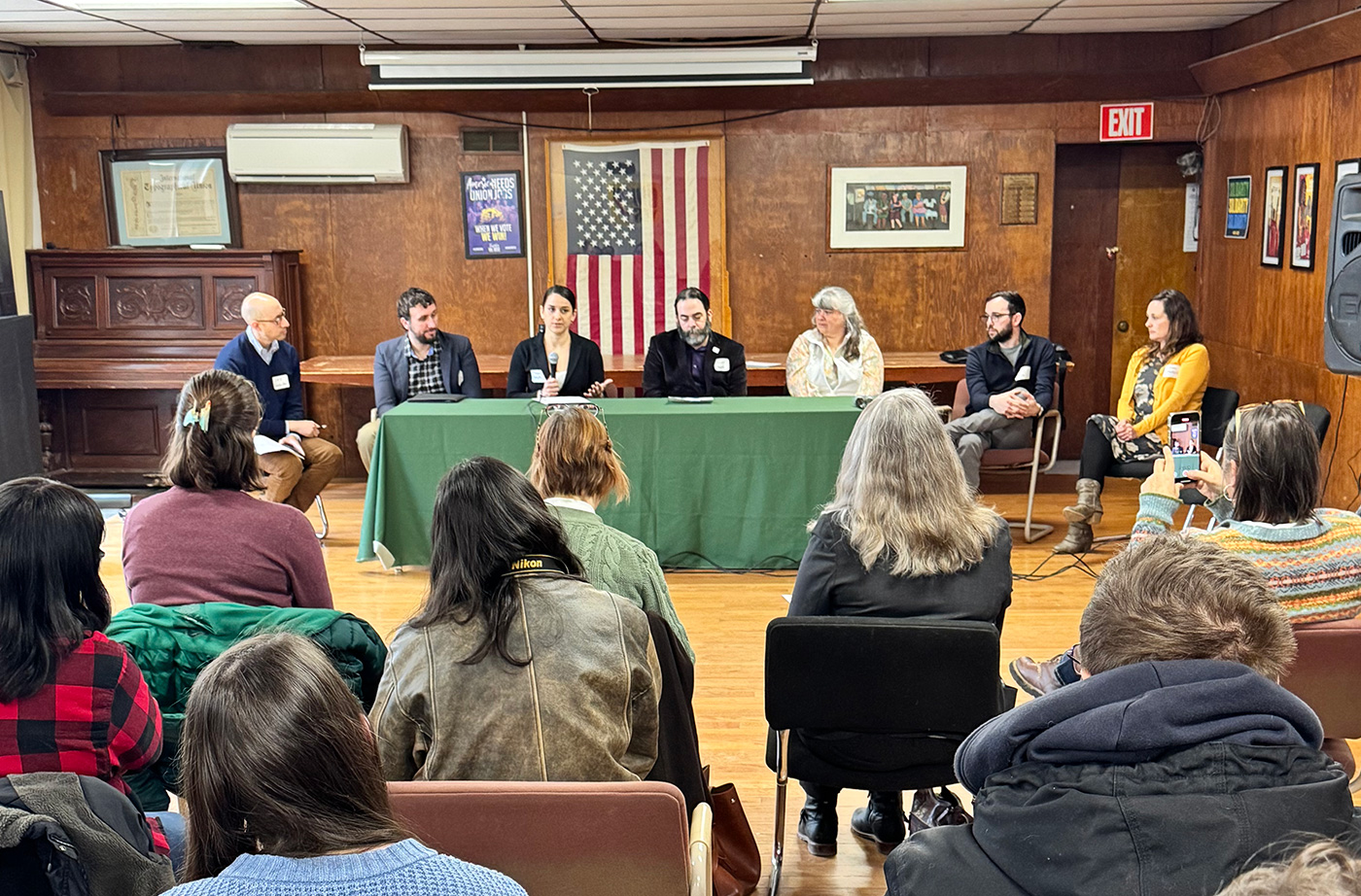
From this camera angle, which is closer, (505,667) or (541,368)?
(505,667)

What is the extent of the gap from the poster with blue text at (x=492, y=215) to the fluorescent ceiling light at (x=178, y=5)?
1775mm

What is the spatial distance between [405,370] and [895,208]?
324cm

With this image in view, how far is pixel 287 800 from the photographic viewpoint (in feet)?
4.08

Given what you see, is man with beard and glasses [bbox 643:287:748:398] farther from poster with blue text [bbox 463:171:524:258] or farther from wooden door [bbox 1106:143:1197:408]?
wooden door [bbox 1106:143:1197:408]

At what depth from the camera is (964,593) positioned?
8.69 ft

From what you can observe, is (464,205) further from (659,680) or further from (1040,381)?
(659,680)

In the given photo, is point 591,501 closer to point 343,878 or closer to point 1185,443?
point 343,878

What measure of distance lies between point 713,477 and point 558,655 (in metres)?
3.32

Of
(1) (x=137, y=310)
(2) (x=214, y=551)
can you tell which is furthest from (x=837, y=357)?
(1) (x=137, y=310)

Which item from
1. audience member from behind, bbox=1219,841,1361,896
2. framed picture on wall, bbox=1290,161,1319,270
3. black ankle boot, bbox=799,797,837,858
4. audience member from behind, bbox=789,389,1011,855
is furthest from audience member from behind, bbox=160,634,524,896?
framed picture on wall, bbox=1290,161,1319,270

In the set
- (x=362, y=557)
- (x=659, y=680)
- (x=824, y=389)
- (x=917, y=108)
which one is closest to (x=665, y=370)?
(x=824, y=389)

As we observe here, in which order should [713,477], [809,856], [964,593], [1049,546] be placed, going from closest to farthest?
[964,593]
[809,856]
[713,477]
[1049,546]

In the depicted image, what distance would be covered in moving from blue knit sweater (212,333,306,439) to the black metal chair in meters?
4.15

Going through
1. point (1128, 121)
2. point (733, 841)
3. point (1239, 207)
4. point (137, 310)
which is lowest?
point (733, 841)
